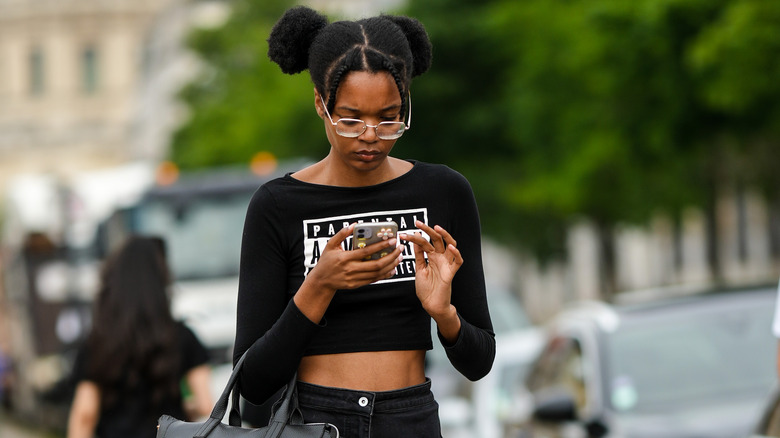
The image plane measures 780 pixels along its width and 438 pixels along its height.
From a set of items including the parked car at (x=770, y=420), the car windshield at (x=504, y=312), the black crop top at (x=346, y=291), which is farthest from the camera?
the car windshield at (x=504, y=312)

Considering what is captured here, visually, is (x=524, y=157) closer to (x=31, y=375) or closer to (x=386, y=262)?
(x=31, y=375)

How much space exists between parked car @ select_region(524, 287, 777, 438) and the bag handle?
4.32 m

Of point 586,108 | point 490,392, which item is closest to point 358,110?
point 490,392

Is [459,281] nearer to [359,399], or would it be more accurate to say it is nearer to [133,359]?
[359,399]

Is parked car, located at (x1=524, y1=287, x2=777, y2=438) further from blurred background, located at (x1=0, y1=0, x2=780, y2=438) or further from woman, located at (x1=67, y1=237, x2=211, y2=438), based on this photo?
woman, located at (x1=67, y1=237, x2=211, y2=438)

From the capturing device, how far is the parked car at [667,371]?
26.5 feet

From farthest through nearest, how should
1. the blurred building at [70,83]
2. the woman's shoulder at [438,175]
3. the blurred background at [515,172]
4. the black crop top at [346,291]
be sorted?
the blurred building at [70,83] < the blurred background at [515,172] < the woman's shoulder at [438,175] < the black crop top at [346,291]

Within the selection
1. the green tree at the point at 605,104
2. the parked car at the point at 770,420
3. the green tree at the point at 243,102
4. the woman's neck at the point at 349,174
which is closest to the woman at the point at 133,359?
the parked car at the point at 770,420

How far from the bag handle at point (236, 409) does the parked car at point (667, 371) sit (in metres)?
4.32

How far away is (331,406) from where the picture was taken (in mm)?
3873

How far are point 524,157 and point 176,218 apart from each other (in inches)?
525

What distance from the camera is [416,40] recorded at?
→ 409 centimetres

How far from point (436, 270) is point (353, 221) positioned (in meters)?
0.25

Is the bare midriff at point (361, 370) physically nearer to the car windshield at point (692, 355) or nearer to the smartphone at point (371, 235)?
the smartphone at point (371, 235)
